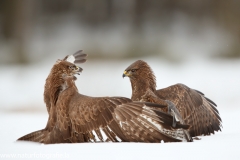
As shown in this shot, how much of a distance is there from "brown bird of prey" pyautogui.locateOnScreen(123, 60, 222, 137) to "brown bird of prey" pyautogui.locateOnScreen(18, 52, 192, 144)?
21.9 inches

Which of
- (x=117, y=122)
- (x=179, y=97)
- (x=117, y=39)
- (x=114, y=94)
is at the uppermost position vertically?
(x=117, y=39)

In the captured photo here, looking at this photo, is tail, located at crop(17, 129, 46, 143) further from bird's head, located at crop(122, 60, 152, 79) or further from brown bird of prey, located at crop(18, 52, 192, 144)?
bird's head, located at crop(122, 60, 152, 79)

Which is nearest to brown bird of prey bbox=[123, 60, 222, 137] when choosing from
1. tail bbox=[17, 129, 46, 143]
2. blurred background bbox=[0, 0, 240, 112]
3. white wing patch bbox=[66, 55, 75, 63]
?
white wing patch bbox=[66, 55, 75, 63]

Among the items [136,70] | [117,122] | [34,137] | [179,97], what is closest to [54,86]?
[34,137]

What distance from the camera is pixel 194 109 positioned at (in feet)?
19.0

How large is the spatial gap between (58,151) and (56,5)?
428 inches

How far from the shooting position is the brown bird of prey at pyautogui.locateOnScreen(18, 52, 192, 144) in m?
4.73

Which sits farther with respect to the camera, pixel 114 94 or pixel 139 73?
pixel 114 94

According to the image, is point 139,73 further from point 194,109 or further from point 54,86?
point 54,86

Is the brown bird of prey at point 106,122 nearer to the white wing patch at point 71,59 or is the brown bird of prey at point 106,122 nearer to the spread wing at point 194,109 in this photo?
the spread wing at point 194,109

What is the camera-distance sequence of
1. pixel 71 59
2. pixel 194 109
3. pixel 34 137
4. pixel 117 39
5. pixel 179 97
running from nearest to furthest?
pixel 34 137 < pixel 179 97 < pixel 194 109 < pixel 71 59 < pixel 117 39

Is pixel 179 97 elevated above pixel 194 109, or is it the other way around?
pixel 179 97

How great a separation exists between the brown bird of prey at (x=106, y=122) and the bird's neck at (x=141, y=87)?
1.74 feet

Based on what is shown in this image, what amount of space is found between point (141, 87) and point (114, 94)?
492cm
